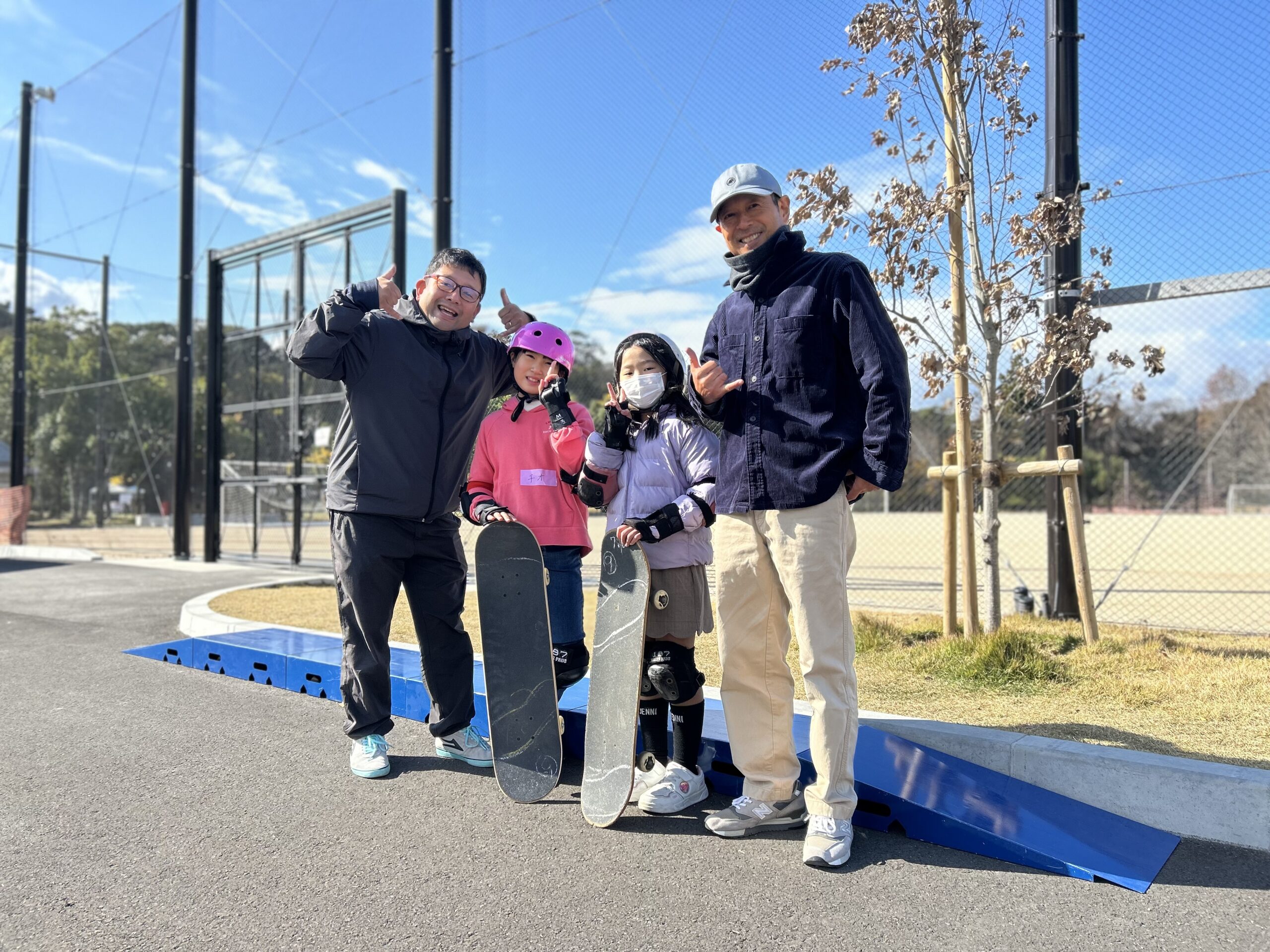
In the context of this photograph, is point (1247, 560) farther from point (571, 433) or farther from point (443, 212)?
point (571, 433)

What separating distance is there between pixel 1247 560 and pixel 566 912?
16.6 metres

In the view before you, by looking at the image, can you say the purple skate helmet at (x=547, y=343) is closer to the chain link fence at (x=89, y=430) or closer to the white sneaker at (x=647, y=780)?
the white sneaker at (x=647, y=780)

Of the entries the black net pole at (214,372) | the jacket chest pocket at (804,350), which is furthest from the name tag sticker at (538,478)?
the black net pole at (214,372)

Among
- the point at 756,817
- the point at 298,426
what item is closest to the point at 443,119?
the point at 298,426

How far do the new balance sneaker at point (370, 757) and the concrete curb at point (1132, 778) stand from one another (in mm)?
1935

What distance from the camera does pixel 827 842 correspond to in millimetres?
2529

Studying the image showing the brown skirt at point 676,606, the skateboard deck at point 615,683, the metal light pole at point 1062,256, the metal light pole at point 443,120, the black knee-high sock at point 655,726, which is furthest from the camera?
the metal light pole at point 443,120

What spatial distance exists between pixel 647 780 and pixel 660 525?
0.92 meters

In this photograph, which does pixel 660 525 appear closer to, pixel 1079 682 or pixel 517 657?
pixel 517 657

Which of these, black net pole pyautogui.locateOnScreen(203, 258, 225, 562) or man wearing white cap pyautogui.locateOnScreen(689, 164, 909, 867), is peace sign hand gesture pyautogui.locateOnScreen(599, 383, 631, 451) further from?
black net pole pyautogui.locateOnScreen(203, 258, 225, 562)

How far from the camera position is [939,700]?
4.00 meters

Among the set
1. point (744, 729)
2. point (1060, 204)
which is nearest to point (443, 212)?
point (1060, 204)

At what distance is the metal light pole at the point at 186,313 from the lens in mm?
12062

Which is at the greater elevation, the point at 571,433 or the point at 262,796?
the point at 571,433
